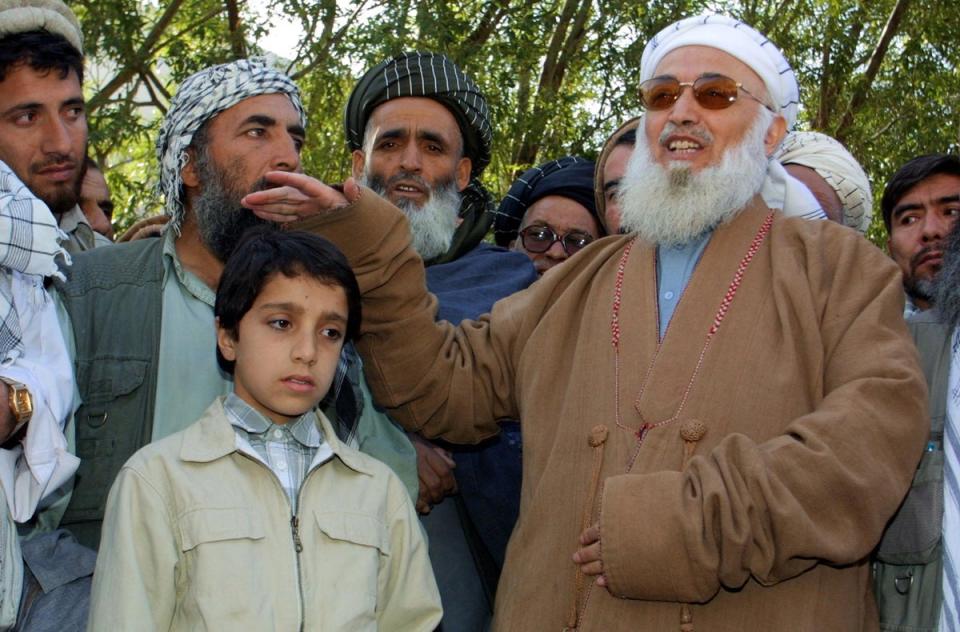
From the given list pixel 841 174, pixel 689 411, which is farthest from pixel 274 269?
pixel 841 174

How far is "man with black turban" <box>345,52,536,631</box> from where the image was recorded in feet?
13.5

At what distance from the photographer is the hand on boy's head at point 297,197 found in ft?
11.2

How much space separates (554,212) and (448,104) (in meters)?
0.65

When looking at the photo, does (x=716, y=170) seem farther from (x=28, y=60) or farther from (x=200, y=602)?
(x=28, y=60)

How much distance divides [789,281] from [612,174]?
1.78 m

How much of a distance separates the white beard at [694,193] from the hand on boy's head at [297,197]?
84 cm

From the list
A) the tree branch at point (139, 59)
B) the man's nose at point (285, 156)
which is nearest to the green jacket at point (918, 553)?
the man's nose at point (285, 156)

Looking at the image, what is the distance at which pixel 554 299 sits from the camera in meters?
3.66

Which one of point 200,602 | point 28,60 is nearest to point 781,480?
point 200,602

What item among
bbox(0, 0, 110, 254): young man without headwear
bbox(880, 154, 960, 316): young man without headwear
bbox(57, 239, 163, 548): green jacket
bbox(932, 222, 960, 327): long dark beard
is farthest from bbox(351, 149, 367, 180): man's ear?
bbox(932, 222, 960, 327): long dark beard

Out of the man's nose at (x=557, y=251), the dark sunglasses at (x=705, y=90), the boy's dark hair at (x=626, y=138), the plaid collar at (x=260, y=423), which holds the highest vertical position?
the boy's dark hair at (x=626, y=138)

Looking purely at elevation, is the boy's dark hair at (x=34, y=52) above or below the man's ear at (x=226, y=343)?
above

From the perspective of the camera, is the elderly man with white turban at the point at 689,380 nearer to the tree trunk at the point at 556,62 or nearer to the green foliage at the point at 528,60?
the green foliage at the point at 528,60

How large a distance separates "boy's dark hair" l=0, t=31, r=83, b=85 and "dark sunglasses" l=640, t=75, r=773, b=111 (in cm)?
198
